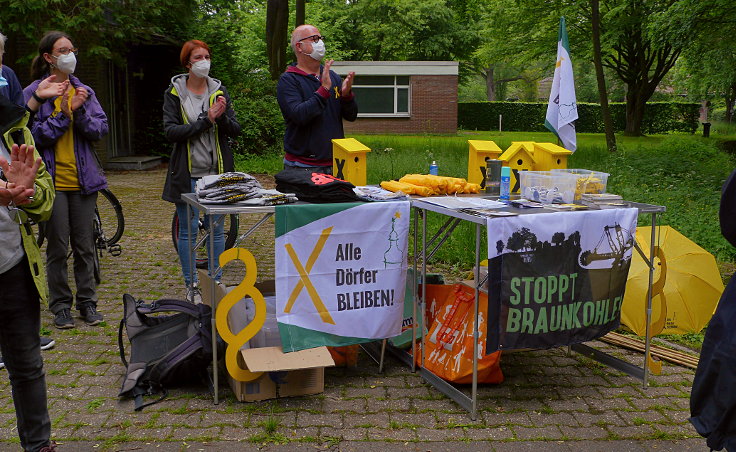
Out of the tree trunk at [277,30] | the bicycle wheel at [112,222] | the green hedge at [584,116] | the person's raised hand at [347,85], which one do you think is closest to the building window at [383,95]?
the green hedge at [584,116]

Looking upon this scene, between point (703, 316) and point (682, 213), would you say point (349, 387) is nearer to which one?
point (703, 316)

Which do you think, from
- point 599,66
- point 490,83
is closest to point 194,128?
point 599,66

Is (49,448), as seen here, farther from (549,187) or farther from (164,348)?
(549,187)

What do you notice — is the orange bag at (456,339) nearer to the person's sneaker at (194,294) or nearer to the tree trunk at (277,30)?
the person's sneaker at (194,294)

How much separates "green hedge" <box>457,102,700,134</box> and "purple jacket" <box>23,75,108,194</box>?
39.0 metres

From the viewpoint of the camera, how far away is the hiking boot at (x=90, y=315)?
5617 mm

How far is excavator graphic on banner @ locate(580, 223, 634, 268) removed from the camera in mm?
4254

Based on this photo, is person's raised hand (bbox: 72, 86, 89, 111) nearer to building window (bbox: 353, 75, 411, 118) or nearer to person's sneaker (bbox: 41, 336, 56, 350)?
person's sneaker (bbox: 41, 336, 56, 350)

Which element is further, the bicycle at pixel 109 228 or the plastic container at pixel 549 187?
the bicycle at pixel 109 228

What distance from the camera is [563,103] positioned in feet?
19.1

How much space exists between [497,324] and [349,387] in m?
1.05

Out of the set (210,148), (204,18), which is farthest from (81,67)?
(210,148)

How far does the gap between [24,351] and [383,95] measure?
99.3 feet

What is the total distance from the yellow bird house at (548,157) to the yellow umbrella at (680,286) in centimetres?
97
